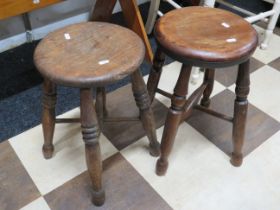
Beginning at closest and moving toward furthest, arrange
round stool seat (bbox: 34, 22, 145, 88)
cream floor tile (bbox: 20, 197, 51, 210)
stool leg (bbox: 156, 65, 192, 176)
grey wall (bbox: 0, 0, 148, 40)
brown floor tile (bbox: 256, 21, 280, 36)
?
1. round stool seat (bbox: 34, 22, 145, 88)
2. stool leg (bbox: 156, 65, 192, 176)
3. cream floor tile (bbox: 20, 197, 51, 210)
4. grey wall (bbox: 0, 0, 148, 40)
5. brown floor tile (bbox: 256, 21, 280, 36)

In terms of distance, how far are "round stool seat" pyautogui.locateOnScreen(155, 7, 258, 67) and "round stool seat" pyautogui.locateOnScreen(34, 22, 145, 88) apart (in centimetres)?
9

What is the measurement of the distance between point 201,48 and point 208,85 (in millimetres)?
433

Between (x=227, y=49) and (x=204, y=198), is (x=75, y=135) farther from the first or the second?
(x=227, y=49)

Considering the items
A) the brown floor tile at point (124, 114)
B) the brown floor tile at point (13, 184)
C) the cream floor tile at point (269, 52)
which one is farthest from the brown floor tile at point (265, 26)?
the brown floor tile at point (13, 184)

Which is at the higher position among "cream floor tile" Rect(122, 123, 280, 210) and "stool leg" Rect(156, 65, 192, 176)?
"stool leg" Rect(156, 65, 192, 176)

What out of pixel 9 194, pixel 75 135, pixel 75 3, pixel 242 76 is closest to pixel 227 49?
pixel 242 76

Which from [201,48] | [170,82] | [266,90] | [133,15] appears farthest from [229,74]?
[201,48]

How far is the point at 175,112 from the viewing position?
2.94ft

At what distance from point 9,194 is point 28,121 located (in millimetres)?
328

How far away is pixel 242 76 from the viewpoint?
0.92m

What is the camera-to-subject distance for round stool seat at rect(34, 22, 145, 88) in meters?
0.75

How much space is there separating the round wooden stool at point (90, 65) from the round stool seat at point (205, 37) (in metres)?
0.09

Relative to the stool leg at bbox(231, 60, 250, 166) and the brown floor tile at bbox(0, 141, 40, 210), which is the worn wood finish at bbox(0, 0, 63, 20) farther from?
the stool leg at bbox(231, 60, 250, 166)

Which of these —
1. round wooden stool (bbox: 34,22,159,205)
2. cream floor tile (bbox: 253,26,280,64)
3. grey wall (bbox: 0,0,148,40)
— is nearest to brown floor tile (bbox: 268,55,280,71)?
cream floor tile (bbox: 253,26,280,64)
